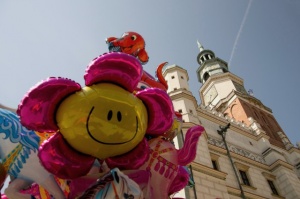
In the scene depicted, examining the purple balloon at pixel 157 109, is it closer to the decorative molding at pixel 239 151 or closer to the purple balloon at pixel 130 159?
the purple balloon at pixel 130 159

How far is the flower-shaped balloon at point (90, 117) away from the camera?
2.51 m

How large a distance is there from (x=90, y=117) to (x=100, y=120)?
0.28 ft

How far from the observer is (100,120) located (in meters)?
2.50

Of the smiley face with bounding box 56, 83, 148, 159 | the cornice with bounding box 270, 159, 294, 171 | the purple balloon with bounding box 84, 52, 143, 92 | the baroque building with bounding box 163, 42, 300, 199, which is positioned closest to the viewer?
the smiley face with bounding box 56, 83, 148, 159

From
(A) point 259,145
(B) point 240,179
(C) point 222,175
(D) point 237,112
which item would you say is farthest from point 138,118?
(D) point 237,112

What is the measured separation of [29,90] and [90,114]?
1.83ft

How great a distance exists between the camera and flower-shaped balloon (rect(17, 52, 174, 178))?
251 cm

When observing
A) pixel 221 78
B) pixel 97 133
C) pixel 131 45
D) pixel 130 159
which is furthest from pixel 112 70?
pixel 221 78

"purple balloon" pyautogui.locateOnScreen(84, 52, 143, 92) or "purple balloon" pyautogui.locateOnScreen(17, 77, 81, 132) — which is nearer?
"purple balloon" pyautogui.locateOnScreen(17, 77, 81, 132)

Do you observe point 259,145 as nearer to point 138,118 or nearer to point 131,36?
point 131,36

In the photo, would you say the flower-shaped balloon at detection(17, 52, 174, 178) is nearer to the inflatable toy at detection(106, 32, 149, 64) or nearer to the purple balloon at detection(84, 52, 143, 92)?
the purple balloon at detection(84, 52, 143, 92)

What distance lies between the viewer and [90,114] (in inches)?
98.3

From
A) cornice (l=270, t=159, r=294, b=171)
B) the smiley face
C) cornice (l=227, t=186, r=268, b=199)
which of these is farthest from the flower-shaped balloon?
cornice (l=270, t=159, r=294, b=171)

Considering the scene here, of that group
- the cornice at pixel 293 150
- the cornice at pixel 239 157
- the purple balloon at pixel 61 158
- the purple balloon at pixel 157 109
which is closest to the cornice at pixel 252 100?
the cornice at pixel 293 150
